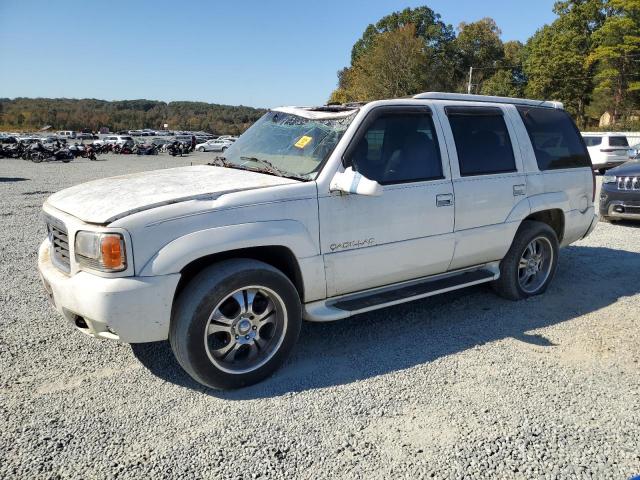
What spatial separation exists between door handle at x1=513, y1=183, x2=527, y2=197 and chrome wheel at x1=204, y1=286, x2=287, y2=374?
2554mm

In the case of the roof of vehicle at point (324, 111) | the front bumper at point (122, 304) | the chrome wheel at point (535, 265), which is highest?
the roof of vehicle at point (324, 111)

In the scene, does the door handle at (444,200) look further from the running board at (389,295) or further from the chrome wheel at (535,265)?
the chrome wheel at (535,265)

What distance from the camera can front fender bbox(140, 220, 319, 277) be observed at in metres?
2.98

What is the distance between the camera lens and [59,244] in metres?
3.41

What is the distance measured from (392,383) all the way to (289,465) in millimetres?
1049

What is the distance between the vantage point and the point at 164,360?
146 inches

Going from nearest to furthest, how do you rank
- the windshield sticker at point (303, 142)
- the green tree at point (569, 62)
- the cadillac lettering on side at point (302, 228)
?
the cadillac lettering on side at point (302, 228), the windshield sticker at point (303, 142), the green tree at point (569, 62)

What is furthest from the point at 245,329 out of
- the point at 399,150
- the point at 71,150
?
the point at 71,150

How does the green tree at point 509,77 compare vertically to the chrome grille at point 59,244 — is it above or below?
above

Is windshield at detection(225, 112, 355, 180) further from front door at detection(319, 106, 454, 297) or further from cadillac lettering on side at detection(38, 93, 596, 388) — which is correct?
front door at detection(319, 106, 454, 297)

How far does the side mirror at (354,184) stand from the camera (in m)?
3.30

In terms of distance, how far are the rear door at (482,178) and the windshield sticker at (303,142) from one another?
1194mm

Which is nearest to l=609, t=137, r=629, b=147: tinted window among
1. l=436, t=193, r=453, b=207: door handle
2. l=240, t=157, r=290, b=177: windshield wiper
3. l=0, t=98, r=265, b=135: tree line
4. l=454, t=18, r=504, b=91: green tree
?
l=436, t=193, r=453, b=207: door handle

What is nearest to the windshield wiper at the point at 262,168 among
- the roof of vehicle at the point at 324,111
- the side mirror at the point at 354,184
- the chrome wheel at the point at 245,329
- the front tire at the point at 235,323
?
the side mirror at the point at 354,184
